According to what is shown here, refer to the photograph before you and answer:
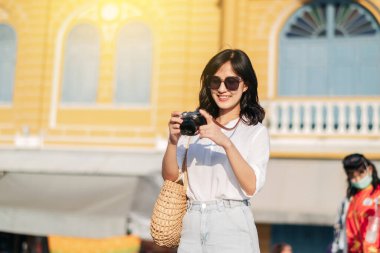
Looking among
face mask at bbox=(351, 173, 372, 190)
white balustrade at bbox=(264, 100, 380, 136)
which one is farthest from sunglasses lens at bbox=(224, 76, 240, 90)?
white balustrade at bbox=(264, 100, 380, 136)

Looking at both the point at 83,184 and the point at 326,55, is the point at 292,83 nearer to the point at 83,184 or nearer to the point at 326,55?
the point at 326,55

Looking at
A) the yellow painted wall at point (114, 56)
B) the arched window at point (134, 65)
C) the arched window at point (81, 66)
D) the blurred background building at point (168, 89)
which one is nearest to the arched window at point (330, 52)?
the blurred background building at point (168, 89)

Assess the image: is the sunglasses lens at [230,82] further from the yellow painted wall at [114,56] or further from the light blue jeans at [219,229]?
the yellow painted wall at [114,56]

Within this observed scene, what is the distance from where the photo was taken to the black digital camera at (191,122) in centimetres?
314

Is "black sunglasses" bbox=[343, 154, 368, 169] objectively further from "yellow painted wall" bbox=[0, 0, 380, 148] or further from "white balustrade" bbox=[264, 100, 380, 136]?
"yellow painted wall" bbox=[0, 0, 380, 148]

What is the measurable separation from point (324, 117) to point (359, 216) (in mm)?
6545

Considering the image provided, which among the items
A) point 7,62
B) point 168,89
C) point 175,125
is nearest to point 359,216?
point 175,125

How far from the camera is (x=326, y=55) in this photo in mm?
12797

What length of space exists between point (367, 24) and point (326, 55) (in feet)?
3.14

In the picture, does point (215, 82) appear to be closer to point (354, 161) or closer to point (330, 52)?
point (354, 161)

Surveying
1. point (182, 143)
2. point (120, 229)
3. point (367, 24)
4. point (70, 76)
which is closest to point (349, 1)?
point (367, 24)

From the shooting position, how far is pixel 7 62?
1401 cm

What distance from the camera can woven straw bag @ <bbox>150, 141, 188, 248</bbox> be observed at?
3.31 m

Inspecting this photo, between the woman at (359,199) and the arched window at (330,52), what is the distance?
21.9ft
